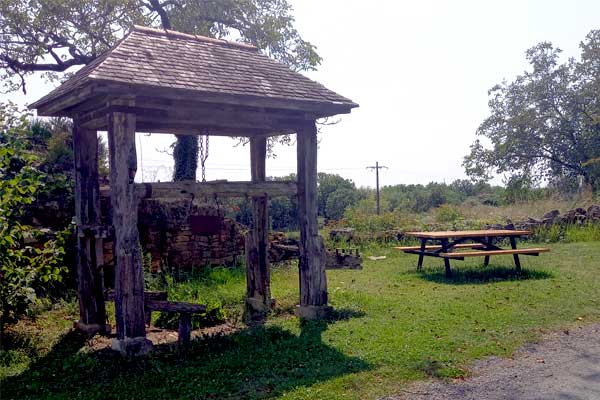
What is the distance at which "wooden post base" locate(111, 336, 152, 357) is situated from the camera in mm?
5652

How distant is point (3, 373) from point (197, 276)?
15.9 ft

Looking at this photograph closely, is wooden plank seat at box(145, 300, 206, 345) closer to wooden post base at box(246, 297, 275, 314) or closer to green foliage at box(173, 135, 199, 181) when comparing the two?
wooden post base at box(246, 297, 275, 314)

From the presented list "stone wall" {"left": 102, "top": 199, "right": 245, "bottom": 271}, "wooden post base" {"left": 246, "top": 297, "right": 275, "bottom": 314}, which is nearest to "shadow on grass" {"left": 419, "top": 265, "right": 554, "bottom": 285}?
Result: "wooden post base" {"left": 246, "top": 297, "right": 275, "bottom": 314}

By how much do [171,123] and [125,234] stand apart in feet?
5.58

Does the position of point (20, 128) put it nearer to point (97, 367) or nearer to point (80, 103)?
point (80, 103)

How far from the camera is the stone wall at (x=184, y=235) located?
10180 mm

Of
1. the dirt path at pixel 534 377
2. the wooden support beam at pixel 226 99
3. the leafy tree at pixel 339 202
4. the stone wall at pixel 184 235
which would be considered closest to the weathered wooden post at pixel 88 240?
the wooden support beam at pixel 226 99

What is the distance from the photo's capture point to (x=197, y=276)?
10078 mm

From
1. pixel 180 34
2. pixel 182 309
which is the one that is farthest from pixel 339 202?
pixel 182 309

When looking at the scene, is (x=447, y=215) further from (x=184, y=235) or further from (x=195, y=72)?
(x=195, y=72)

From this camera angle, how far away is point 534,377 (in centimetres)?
493

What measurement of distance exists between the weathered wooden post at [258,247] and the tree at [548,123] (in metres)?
20.9

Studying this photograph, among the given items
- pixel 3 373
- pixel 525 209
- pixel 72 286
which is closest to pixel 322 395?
pixel 3 373

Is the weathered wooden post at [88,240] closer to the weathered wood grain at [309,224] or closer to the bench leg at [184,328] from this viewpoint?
the bench leg at [184,328]
